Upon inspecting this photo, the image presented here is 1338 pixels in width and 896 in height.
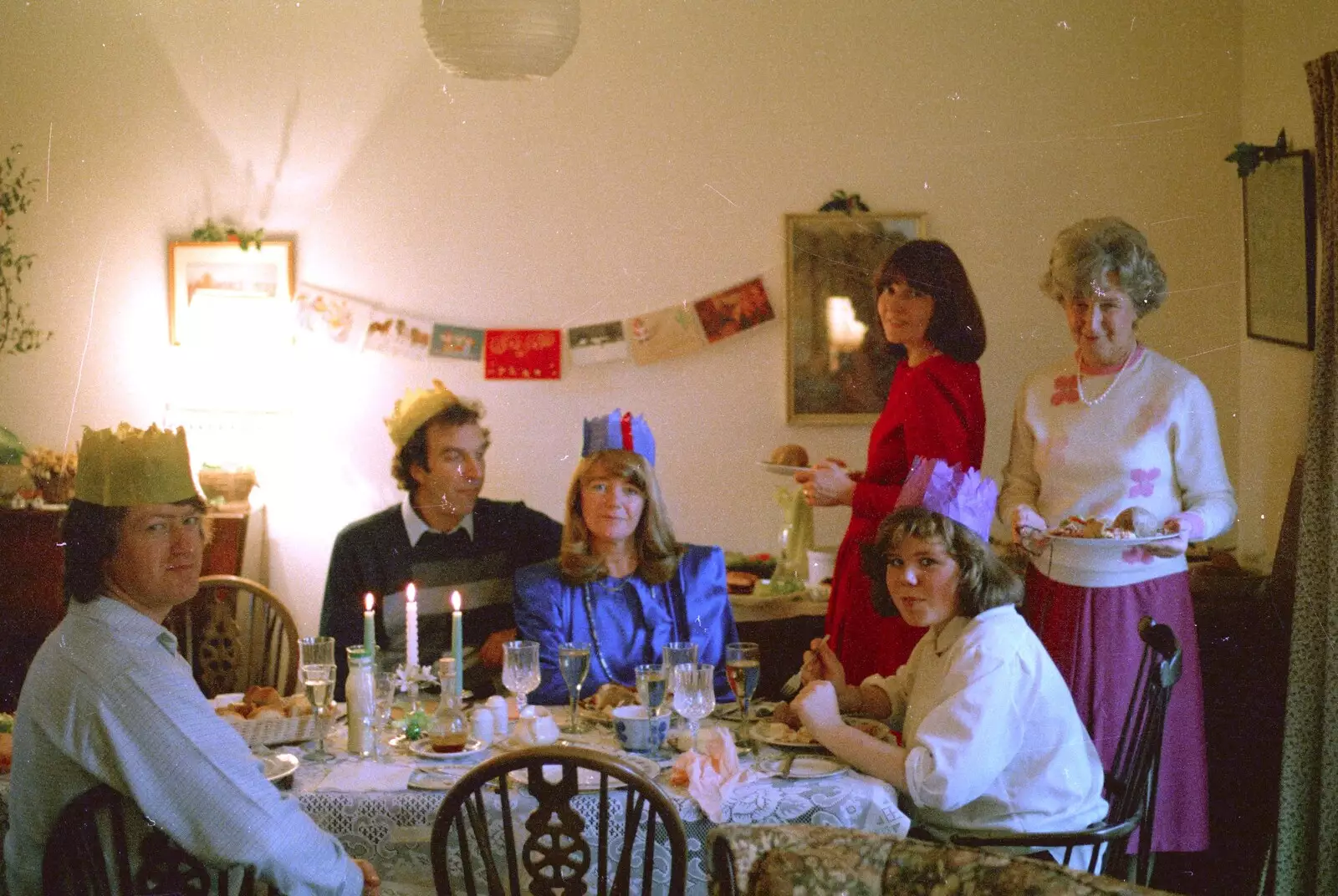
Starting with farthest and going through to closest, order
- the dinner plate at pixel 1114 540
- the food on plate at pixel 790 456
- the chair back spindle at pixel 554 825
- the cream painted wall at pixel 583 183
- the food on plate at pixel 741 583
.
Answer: the cream painted wall at pixel 583 183 → the food on plate at pixel 790 456 → the food on plate at pixel 741 583 → the dinner plate at pixel 1114 540 → the chair back spindle at pixel 554 825

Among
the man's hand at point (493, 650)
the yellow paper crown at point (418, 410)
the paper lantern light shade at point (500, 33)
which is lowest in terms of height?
the man's hand at point (493, 650)

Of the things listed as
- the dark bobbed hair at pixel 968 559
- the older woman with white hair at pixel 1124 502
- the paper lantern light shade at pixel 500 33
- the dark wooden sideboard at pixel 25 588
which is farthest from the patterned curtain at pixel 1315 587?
the dark wooden sideboard at pixel 25 588

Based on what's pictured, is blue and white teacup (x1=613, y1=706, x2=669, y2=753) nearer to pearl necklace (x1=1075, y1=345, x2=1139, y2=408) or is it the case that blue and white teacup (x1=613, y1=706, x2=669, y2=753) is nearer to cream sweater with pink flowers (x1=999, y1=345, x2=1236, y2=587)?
cream sweater with pink flowers (x1=999, y1=345, x2=1236, y2=587)

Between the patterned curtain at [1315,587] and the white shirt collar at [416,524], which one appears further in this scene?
the white shirt collar at [416,524]

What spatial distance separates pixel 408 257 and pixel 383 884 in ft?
9.05

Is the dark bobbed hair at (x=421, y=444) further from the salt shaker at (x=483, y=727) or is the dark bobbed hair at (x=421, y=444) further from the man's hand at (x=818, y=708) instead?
the man's hand at (x=818, y=708)

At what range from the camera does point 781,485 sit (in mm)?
4410

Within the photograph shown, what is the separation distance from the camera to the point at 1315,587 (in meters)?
2.82

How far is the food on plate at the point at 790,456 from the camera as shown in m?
4.02

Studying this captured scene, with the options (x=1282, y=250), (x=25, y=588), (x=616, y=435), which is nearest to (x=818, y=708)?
(x=616, y=435)

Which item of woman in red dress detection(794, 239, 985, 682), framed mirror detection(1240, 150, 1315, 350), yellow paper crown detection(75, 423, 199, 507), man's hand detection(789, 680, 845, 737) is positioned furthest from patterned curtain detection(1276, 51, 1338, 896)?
yellow paper crown detection(75, 423, 199, 507)

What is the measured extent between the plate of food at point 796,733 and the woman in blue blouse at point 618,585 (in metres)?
0.41

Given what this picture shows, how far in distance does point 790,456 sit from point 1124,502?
1358 mm

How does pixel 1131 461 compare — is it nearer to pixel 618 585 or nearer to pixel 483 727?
pixel 618 585
